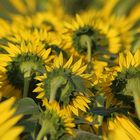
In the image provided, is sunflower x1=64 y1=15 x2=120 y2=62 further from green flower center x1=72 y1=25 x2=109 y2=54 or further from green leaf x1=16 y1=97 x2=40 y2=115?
green leaf x1=16 y1=97 x2=40 y2=115

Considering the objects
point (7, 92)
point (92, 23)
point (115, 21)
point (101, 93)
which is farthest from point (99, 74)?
point (115, 21)

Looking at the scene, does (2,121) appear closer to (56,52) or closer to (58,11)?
(56,52)

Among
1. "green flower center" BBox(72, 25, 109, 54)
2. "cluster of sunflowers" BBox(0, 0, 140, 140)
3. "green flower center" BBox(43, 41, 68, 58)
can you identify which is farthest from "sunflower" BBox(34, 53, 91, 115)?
"green flower center" BBox(72, 25, 109, 54)

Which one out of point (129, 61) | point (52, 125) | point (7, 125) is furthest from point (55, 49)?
point (7, 125)

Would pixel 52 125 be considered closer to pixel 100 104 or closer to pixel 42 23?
pixel 100 104

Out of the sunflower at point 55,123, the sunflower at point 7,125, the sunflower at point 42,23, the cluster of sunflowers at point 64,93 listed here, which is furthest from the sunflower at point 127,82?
the sunflower at point 42,23

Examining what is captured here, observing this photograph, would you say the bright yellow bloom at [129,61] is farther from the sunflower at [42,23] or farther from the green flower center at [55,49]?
the sunflower at [42,23]
